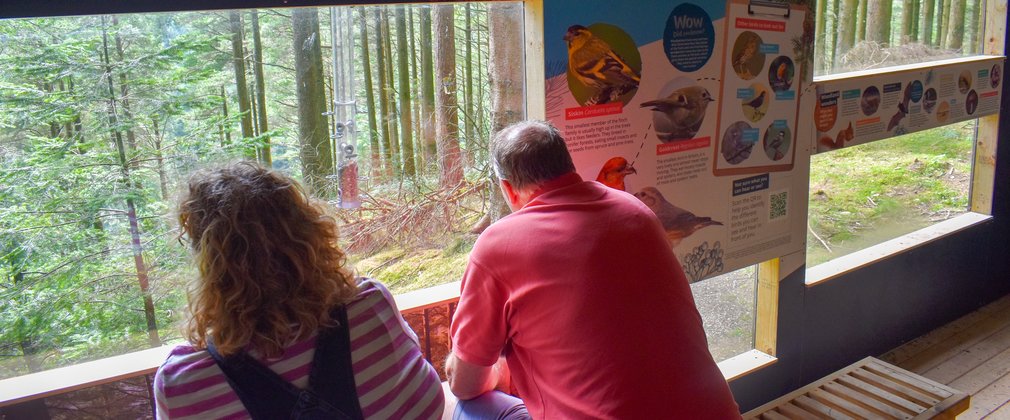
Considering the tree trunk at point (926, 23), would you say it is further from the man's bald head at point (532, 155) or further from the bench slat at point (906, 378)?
the man's bald head at point (532, 155)

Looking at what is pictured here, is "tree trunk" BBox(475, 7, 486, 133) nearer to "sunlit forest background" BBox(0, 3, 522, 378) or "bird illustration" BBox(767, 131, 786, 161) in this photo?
"sunlit forest background" BBox(0, 3, 522, 378)

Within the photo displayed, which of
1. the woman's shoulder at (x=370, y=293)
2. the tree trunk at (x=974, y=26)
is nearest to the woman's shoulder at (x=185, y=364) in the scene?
the woman's shoulder at (x=370, y=293)

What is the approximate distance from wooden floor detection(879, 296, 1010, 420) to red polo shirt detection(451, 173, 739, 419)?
7.83 feet

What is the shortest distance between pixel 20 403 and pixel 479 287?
1092 mm

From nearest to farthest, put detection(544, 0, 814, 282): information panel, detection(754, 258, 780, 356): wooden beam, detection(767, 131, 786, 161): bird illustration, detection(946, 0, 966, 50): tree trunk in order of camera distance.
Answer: detection(544, 0, 814, 282): information panel, detection(767, 131, 786, 161): bird illustration, detection(754, 258, 780, 356): wooden beam, detection(946, 0, 966, 50): tree trunk

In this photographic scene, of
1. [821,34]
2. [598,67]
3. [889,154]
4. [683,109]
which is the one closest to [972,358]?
[889,154]

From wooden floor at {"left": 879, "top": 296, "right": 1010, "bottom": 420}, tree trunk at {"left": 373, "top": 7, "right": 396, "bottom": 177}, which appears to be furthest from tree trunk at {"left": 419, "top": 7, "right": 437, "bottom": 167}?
wooden floor at {"left": 879, "top": 296, "right": 1010, "bottom": 420}

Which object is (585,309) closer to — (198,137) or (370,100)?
(370,100)

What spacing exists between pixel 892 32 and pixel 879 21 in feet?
0.47

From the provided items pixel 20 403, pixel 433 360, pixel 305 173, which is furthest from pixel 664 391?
pixel 20 403

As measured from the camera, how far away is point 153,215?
1.89 m

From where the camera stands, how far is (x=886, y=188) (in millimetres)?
4090

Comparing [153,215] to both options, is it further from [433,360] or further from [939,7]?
[939,7]

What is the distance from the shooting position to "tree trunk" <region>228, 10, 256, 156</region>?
1.94 metres
